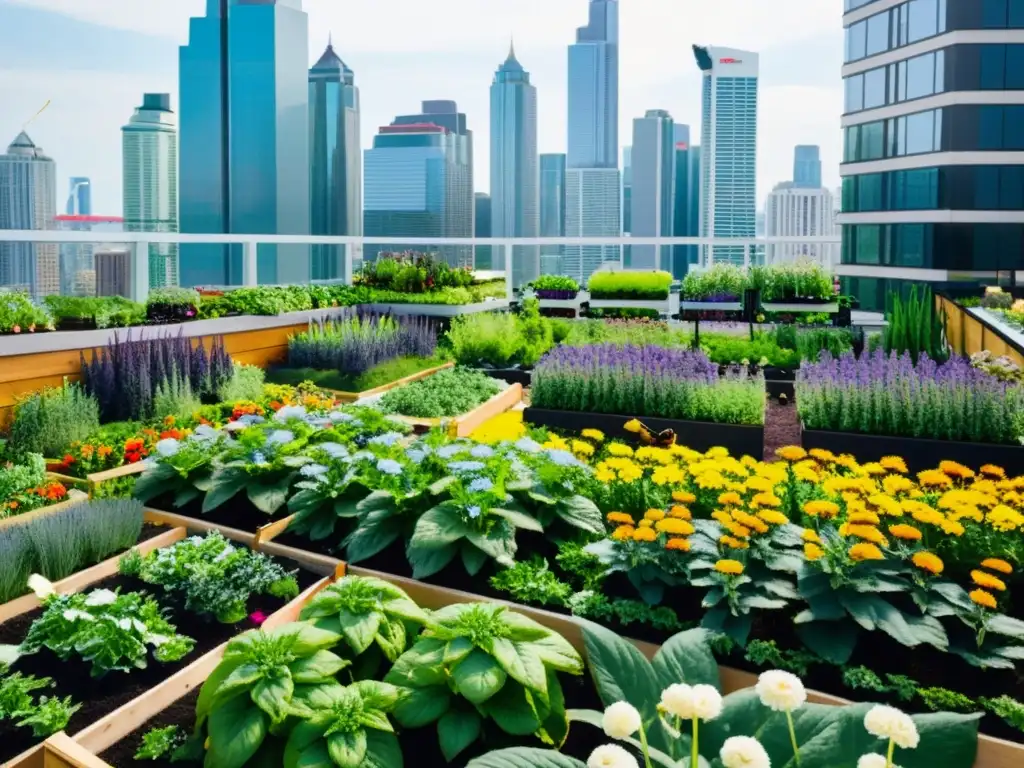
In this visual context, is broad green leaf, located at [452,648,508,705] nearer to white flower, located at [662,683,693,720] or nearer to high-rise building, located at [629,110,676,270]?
white flower, located at [662,683,693,720]

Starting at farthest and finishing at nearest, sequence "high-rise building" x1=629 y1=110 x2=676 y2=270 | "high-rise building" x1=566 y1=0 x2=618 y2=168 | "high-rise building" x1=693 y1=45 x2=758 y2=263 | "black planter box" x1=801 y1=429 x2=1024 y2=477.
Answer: "high-rise building" x1=566 y1=0 x2=618 y2=168, "high-rise building" x1=629 y1=110 x2=676 y2=270, "high-rise building" x1=693 y1=45 x2=758 y2=263, "black planter box" x1=801 y1=429 x2=1024 y2=477

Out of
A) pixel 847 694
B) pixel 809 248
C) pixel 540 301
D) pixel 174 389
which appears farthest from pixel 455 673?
pixel 809 248

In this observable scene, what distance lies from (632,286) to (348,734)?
853 centimetres

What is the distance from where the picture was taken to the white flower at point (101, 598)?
9.07ft

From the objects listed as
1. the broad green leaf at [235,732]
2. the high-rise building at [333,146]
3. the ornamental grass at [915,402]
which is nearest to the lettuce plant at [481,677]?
the broad green leaf at [235,732]

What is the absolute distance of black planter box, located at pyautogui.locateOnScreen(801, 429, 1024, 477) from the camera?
483 centimetres

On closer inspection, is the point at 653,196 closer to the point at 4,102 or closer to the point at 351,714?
the point at 4,102

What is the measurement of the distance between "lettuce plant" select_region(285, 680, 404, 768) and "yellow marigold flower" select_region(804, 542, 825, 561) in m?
1.23

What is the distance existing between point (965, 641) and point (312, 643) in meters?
1.80

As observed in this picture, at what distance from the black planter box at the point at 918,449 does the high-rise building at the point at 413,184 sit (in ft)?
208

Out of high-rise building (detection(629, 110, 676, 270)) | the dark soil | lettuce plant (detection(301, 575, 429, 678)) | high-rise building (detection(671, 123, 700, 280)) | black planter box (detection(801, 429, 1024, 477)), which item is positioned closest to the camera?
the dark soil

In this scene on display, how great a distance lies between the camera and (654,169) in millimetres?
89688

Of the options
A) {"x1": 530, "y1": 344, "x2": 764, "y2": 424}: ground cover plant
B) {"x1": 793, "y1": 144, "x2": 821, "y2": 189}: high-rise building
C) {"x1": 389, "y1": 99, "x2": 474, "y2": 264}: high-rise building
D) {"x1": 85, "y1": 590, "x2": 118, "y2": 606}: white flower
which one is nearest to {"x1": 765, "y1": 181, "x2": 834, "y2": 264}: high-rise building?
{"x1": 389, "y1": 99, "x2": 474, "y2": 264}: high-rise building

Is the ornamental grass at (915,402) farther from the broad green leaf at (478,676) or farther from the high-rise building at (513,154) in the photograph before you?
the high-rise building at (513,154)
